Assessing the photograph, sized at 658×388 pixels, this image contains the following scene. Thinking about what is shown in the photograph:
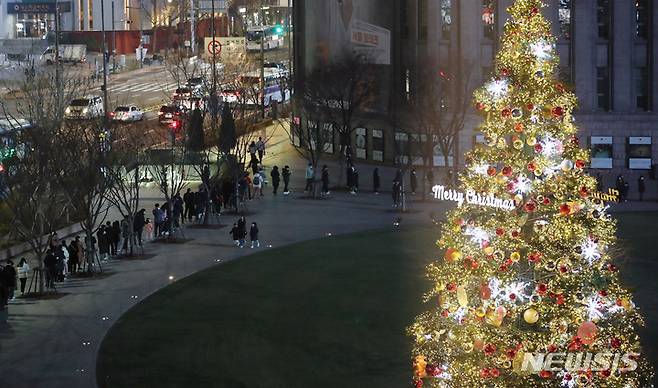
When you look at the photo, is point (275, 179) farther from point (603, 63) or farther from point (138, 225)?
point (603, 63)

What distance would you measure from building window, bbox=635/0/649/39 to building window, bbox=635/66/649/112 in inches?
63.5

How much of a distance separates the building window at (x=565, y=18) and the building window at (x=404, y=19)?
7.73 m

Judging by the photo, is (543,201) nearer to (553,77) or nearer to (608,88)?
(553,77)

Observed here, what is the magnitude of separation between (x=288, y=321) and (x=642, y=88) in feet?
111

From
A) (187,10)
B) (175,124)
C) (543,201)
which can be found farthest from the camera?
(187,10)

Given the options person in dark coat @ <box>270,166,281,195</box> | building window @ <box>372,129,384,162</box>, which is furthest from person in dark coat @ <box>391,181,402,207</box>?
building window @ <box>372,129,384,162</box>

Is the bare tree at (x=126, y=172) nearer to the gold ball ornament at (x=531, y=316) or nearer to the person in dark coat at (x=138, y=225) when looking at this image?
the person in dark coat at (x=138, y=225)

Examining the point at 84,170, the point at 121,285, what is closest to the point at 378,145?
the point at 84,170

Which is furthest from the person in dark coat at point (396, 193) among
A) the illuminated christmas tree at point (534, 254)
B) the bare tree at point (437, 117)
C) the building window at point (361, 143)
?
the illuminated christmas tree at point (534, 254)

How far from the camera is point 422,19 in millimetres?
61250

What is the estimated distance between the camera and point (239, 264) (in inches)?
1502

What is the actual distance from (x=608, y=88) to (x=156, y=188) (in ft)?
71.6

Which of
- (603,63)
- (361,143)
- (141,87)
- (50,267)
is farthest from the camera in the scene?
(141,87)

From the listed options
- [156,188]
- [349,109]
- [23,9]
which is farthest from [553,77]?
[23,9]
